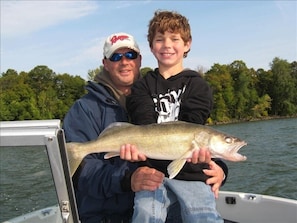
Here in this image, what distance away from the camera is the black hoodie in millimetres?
3314

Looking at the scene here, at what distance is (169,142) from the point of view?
3.02 m

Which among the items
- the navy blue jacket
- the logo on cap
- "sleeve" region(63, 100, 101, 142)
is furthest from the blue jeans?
the logo on cap

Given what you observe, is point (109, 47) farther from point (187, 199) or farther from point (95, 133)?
point (187, 199)

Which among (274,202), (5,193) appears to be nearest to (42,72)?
(5,193)

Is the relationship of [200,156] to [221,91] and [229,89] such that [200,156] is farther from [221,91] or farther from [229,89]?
[229,89]

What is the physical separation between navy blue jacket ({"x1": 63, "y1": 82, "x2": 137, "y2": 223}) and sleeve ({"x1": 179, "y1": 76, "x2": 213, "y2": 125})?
0.63m

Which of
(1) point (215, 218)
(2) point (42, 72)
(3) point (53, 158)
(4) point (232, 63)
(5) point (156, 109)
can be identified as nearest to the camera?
(3) point (53, 158)

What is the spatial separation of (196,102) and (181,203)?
854mm

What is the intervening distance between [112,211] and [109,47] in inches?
62.4

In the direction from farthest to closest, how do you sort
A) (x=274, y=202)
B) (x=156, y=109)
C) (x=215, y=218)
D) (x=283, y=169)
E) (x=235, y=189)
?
(x=283, y=169), (x=235, y=189), (x=274, y=202), (x=156, y=109), (x=215, y=218)

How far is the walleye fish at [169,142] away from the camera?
9.80 ft

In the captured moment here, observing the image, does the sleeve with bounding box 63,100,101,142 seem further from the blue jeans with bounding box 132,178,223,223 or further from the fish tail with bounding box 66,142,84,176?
the blue jeans with bounding box 132,178,223,223

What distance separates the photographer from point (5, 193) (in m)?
15.0

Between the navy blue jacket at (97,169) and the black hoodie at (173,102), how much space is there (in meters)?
0.24
